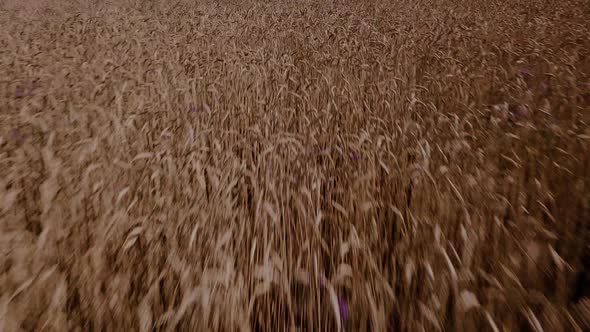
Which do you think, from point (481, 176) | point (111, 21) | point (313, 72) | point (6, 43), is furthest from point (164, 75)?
point (111, 21)

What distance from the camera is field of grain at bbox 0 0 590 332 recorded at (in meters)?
1.01

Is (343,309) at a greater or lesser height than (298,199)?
lesser

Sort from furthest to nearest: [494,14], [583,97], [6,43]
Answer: [494,14] < [6,43] < [583,97]

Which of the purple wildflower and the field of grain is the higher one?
the field of grain

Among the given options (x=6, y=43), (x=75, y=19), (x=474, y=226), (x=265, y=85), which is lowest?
(x=474, y=226)

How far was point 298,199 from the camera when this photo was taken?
1377 mm

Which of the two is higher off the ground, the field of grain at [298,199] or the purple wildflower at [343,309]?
the field of grain at [298,199]

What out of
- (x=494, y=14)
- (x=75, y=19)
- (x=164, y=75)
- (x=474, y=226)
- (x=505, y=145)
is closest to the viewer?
(x=474, y=226)

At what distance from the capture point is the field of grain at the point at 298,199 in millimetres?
1015

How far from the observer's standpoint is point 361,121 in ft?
8.23

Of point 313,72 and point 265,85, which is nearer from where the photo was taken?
point 265,85

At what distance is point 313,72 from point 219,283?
3.19 m

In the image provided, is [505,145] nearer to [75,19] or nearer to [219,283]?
[219,283]

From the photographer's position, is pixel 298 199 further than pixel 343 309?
Yes
